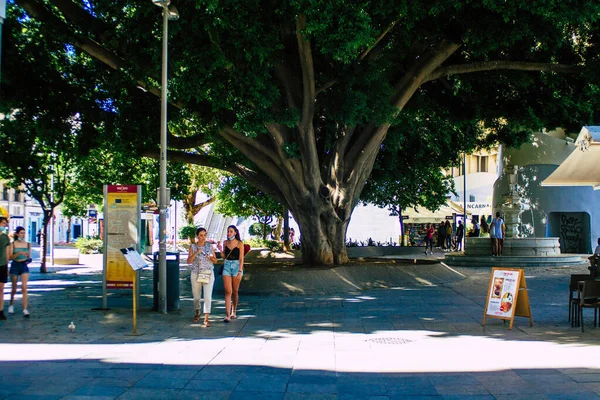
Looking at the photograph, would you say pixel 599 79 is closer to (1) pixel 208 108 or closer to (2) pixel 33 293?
(1) pixel 208 108

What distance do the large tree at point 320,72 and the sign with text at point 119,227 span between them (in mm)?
2905

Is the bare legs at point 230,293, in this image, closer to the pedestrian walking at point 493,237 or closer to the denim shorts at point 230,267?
the denim shorts at point 230,267

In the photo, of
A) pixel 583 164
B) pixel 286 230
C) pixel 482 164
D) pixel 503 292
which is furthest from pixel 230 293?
pixel 482 164

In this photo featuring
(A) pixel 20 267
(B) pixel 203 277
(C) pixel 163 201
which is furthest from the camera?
(C) pixel 163 201

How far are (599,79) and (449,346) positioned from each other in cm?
1163

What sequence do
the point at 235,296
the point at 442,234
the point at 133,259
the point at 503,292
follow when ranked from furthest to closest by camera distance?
the point at 442,234 < the point at 235,296 < the point at 133,259 < the point at 503,292

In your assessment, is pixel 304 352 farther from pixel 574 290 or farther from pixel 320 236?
pixel 320 236

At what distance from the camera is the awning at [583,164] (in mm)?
10345

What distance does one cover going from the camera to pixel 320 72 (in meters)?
18.9

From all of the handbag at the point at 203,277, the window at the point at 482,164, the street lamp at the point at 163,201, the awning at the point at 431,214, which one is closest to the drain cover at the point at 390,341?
the handbag at the point at 203,277

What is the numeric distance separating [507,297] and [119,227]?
818 centimetres

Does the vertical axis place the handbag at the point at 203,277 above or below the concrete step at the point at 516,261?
above

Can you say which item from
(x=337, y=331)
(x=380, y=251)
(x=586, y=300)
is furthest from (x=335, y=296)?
(x=380, y=251)

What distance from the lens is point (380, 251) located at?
118 feet
